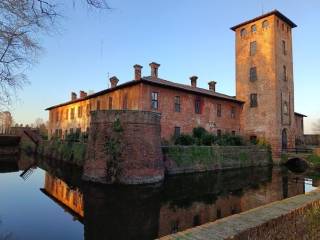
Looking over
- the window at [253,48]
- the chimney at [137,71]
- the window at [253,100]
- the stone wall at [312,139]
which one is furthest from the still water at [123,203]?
the stone wall at [312,139]

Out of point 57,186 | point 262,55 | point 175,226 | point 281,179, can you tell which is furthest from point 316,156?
point 57,186

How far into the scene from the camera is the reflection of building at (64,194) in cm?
1070

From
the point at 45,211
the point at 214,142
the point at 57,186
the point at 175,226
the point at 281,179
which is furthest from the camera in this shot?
the point at 214,142

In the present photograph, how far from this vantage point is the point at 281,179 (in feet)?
59.1

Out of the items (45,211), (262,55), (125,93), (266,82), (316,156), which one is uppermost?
(262,55)

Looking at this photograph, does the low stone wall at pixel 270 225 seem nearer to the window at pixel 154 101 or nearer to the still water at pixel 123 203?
the still water at pixel 123 203

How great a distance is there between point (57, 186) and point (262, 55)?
23352mm

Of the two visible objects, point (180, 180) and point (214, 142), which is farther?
point (214, 142)

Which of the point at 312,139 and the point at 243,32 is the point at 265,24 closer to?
the point at 243,32

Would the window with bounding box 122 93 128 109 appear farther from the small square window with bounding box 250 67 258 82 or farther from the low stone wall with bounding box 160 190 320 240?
the low stone wall with bounding box 160 190 320 240

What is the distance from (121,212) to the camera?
961 cm

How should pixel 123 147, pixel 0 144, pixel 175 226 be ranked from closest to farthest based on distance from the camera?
pixel 175 226
pixel 123 147
pixel 0 144

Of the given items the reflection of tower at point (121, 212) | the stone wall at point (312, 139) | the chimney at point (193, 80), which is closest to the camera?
the reflection of tower at point (121, 212)

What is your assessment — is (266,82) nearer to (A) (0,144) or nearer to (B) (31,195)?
(B) (31,195)
